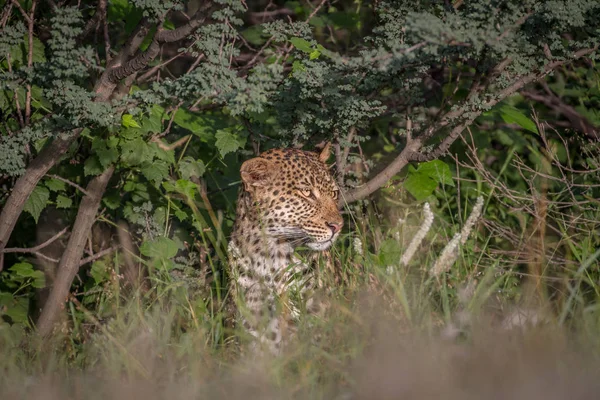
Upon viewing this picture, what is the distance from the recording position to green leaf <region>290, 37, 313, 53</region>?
207 inches

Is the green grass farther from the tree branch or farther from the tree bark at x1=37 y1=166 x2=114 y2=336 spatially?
the tree bark at x1=37 y1=166 x2=114 y2=336

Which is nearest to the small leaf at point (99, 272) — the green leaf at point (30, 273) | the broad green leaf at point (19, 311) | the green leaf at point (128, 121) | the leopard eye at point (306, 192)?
the green leaf at point (30, 273)

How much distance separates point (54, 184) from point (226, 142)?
129 cm

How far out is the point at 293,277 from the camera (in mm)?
4688

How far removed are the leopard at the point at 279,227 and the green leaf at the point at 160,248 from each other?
0.50 m

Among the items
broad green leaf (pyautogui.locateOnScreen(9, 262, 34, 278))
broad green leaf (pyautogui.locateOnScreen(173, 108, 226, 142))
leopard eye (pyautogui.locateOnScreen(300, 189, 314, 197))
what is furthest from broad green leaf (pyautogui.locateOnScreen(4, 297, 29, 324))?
leopard eye (pyautogui.locateOnScreen(300, 189, 314, 197))

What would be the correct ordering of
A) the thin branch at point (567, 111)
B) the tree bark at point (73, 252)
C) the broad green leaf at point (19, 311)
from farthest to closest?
the thin branch at point (567, 111) → the broad green leaf at point (19, 311) → the tree bark at point (73, 252)

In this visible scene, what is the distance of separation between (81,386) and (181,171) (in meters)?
2.34

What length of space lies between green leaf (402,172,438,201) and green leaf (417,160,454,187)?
3 centimetres

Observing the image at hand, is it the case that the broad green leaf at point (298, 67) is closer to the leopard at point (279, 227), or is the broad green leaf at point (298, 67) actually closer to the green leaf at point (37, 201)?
the leopard at point (279, 227)


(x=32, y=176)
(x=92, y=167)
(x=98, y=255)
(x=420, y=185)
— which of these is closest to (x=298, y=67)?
(x=420, y=185)

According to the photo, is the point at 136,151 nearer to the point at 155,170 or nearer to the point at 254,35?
the point at 155,170

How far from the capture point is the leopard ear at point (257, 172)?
4961mm

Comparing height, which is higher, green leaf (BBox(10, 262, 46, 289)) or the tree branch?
the tree branch
